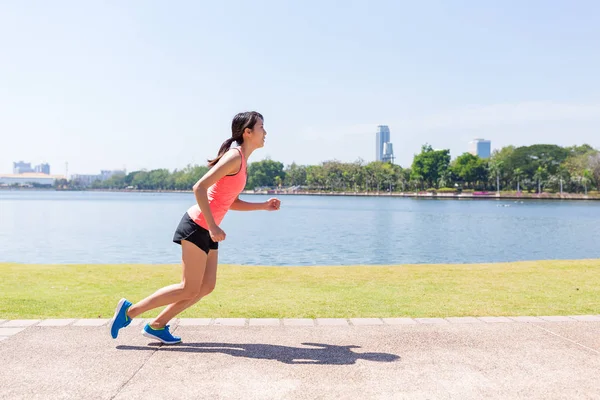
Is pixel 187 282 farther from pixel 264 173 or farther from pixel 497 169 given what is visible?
pixel 264 173

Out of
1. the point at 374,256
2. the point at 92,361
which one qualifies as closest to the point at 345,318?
the point at 92,361

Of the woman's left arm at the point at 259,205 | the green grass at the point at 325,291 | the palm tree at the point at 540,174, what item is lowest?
the green grass at the point at 325,291

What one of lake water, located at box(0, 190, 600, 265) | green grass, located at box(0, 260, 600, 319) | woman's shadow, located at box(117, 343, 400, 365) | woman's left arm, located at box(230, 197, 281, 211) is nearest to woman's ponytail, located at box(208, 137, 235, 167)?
woman's left arm, located at box(230, 197, 281, 211)

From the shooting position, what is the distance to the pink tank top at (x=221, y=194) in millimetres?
4613

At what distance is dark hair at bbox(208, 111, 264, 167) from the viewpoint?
15.7 ft

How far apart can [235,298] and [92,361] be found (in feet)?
11.4

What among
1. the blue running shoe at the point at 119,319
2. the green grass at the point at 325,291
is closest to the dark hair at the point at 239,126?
the blue running shoe at the point at 119,319

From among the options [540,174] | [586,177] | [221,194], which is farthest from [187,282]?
[540,174]

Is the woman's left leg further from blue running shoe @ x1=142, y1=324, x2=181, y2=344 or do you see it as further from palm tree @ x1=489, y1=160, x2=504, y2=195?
palm tree @ x1=489, y1=160, x2=504, y2=195

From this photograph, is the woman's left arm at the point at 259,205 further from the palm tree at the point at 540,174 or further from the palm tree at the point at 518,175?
the palm tree at the point at 518,175

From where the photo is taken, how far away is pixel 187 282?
4715 mm

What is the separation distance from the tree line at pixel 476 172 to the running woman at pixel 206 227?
134016 millimetres

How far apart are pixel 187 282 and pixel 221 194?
0.79 meters

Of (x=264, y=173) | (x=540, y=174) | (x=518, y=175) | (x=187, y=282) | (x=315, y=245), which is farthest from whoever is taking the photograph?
(x=264, y=173)
